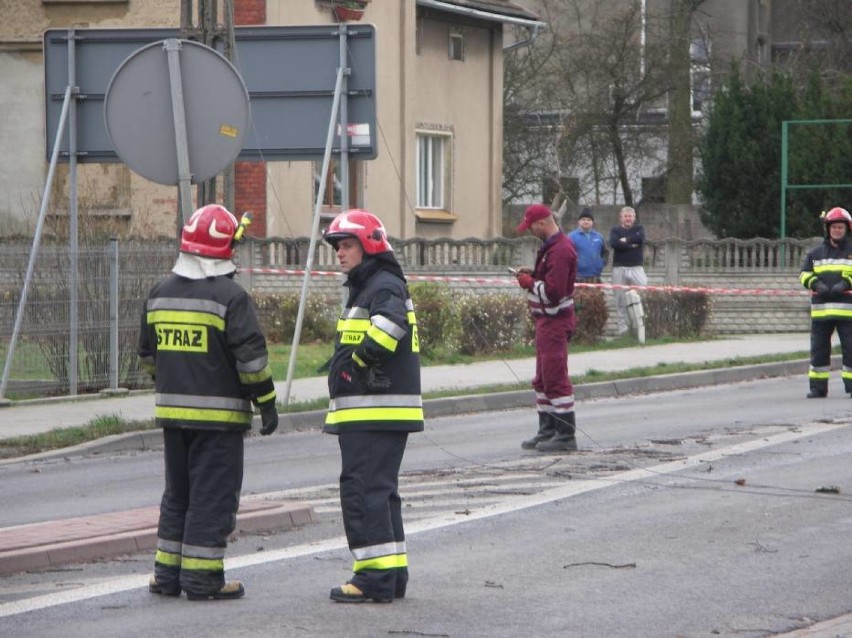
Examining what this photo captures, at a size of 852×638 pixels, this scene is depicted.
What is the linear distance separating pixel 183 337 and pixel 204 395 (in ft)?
0.90

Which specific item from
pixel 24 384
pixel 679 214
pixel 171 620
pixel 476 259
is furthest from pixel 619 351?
pixel 679 214

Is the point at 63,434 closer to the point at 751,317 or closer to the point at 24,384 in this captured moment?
the point at 24,384

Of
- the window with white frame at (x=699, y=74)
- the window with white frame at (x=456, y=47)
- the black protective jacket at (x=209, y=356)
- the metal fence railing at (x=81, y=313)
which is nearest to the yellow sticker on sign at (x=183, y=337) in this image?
the black protective jacket at (x=209, y=356)

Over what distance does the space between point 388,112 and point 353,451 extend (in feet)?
78.4

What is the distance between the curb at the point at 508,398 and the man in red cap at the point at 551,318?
2934mm

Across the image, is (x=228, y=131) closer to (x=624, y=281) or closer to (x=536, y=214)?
(x=536, y=214)

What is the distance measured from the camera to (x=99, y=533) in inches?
343

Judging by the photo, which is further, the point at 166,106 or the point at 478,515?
the point at 166,106

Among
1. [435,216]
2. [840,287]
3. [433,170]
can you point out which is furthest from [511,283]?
[840,287]

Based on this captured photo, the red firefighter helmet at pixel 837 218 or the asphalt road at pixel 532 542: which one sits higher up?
the red firefighter helmet at pixel 837 218

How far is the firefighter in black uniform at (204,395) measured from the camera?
730 cm

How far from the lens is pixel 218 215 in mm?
7371

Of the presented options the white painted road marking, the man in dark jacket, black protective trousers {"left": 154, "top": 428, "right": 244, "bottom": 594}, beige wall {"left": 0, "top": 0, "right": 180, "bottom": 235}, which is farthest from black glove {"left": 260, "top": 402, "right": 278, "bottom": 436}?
beige wall {"left": 0, "top": 0, "right": 180, "bottom": 235}

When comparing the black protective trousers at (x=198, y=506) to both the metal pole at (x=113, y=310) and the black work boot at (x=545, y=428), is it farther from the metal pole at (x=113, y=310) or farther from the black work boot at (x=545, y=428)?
the metal pole at (x=113, y=310)
